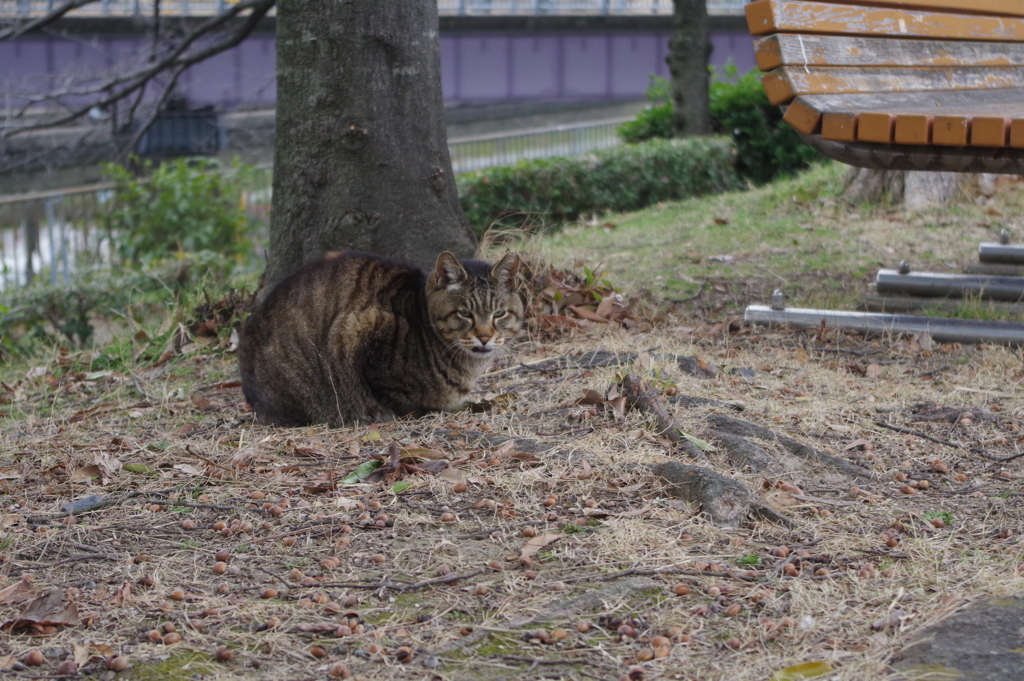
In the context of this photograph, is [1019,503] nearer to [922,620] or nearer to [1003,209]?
[922,620]

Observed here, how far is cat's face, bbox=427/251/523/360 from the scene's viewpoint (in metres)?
3.74

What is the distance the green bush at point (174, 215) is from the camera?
31.0ft

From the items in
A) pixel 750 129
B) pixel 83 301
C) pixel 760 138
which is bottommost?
pixel 83 301

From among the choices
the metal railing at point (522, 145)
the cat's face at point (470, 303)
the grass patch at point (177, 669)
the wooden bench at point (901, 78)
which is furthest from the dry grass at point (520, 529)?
the metal railing at point (522, 145)

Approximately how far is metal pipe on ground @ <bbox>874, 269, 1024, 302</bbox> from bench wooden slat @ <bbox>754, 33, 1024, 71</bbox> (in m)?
1.20

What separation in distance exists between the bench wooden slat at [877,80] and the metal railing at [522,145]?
24.7ft

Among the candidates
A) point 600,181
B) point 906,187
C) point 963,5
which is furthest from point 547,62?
point 963,5

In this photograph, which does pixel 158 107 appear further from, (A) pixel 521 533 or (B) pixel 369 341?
(A) pixel 521 533

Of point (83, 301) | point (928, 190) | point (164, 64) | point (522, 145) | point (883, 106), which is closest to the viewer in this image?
point (883, 106)

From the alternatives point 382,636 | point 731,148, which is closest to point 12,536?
point 382,636

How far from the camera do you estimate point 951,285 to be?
5.25 meters

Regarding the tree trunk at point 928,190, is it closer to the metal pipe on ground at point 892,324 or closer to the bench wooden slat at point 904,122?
the bench wooden slat at point 904,122

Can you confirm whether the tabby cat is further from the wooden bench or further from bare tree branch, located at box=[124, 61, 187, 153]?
bare tree branch, located at box=[124, 61, 187, 153]

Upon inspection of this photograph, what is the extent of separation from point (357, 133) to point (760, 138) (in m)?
9.08
